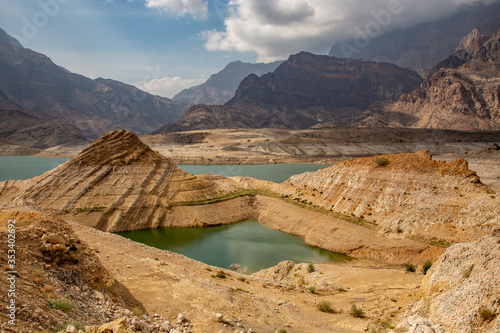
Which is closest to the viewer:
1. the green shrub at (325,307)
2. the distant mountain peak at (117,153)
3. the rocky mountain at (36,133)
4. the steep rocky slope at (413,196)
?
the green shrub at (325,307)

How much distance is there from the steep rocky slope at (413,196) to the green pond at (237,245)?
23.5 ft

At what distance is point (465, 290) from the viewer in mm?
12414

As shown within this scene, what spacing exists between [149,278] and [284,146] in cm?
13464

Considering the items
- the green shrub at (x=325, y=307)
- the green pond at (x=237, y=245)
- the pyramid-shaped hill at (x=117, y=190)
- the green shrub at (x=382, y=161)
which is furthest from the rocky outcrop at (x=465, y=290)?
the pyramid-shaped hill at (x=117, y=190)

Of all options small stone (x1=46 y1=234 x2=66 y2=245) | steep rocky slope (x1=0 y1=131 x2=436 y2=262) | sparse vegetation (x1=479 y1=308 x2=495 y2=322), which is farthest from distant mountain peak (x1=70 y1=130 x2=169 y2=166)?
sparse vegetation (x1=479 y1=308 x2=495 y2=322)

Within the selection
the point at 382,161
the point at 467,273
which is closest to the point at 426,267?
the point at 467,273

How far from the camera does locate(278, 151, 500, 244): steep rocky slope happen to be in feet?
97.3

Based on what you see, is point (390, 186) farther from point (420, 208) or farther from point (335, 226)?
point (335, 226)

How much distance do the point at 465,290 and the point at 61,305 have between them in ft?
46.0

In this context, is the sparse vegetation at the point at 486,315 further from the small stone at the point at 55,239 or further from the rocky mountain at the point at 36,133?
the rocky mountain at the point at 36,133

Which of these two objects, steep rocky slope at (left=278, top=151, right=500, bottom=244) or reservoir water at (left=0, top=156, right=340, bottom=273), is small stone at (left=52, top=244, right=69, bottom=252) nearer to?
reservoir water at (left=0, top=156, right=340, bottom=273)

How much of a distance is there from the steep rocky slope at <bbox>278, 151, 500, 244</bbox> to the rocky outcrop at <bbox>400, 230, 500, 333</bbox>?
16.3 meters

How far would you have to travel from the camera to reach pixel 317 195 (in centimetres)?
4428

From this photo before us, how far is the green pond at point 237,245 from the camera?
31.9 meters
